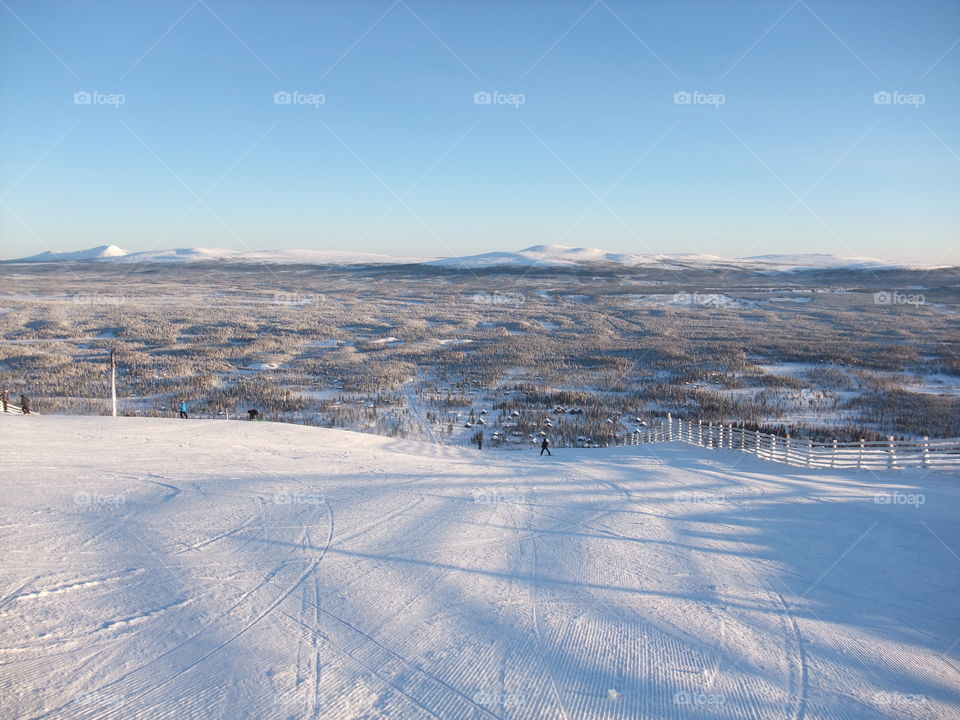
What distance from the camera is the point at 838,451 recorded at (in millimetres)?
16438

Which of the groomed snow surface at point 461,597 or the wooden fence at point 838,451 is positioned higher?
the groomed snow surface at point 461,597

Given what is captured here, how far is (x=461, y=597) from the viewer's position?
766 cm

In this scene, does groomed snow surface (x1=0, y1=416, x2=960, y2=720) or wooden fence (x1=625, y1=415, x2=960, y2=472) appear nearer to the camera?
groomed snow surface (x1=0, y1=416, x2=960, y2=720)

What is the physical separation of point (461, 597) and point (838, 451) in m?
12.8

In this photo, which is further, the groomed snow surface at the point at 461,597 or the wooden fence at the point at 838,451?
the wooden fence at the point at 838,451

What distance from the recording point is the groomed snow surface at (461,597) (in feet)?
19.0

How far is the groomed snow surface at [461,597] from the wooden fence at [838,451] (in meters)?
2.36

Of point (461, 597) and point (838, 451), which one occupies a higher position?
point (461, 597)

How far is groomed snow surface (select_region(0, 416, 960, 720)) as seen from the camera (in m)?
5.80

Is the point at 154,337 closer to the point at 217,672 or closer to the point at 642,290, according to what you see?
the point at 217,672

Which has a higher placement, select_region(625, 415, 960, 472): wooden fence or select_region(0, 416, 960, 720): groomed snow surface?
select_region(0, 416, 960, 720): groomed snow surface

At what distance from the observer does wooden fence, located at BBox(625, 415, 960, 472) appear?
15.3 metres

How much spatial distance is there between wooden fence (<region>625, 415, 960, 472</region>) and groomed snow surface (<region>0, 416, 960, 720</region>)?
2.36 m

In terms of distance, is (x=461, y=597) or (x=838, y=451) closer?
(x=461, y=597)
